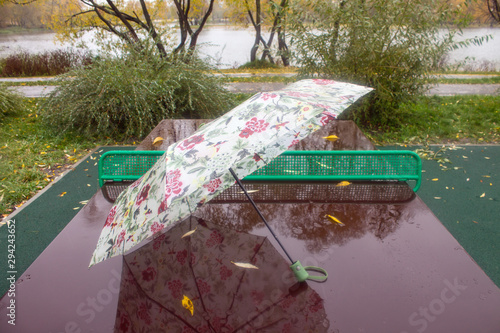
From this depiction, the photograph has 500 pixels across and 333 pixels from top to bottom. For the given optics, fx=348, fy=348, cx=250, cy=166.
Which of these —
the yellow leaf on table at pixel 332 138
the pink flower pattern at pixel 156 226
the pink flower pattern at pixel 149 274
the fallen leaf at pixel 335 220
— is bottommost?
the pink flower pattern at pixel 149 274

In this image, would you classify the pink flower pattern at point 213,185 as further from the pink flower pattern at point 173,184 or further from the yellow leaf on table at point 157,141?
the yellow leaf on table at point 157,141

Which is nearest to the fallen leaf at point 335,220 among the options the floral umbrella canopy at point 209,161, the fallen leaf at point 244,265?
the fallen leaf at point 244,265

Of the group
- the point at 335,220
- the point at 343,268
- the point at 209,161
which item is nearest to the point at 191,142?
the point at 209,161

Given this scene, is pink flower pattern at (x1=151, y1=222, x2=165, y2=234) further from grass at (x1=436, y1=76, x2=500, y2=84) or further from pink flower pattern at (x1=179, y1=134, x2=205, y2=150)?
grass at (x1=436, y1=76, x2=500, y2=84)

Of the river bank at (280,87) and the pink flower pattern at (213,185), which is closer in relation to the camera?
the pink flower pattern at (213,185)

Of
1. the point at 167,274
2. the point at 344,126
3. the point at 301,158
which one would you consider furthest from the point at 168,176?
the point at 344,126

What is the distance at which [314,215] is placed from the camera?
2.40 meters

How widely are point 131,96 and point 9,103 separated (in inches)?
130

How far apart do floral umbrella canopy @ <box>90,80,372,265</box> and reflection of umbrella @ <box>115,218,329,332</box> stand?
333mm

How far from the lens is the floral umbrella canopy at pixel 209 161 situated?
142 cm

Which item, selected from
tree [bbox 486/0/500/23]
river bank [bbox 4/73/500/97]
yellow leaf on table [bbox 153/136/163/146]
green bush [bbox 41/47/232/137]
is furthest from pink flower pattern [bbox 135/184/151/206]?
tree [bbox 486/0/500/23]

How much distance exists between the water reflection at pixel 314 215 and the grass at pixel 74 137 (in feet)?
9.96

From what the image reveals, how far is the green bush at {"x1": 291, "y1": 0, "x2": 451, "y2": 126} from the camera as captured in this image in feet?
18.8

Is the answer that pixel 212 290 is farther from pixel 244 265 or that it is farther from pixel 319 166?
pixel 319 166
